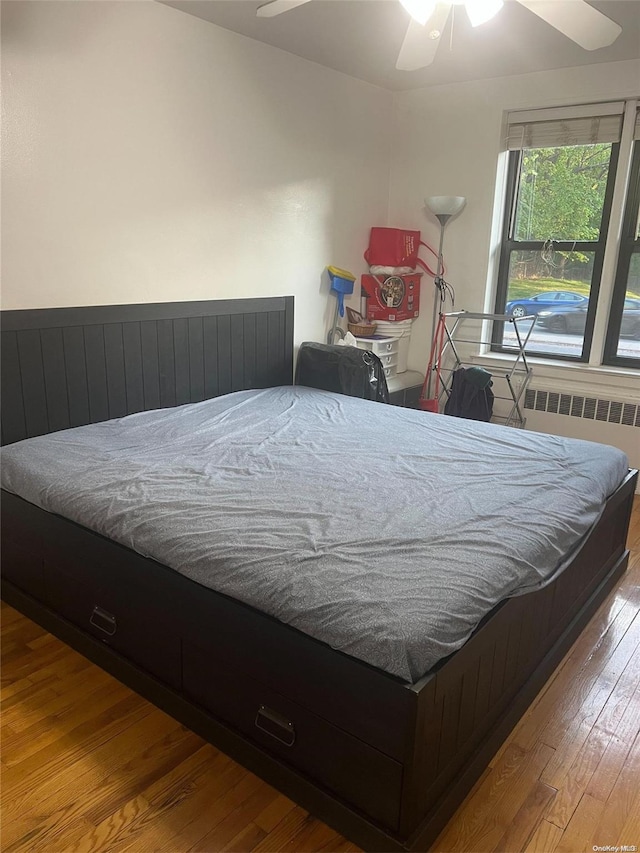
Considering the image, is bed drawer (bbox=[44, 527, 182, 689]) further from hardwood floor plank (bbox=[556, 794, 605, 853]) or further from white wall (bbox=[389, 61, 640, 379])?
white wall (bbox=[389, 61, 640, 379])

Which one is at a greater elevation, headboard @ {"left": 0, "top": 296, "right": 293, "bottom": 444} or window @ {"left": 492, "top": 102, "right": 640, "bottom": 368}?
window @ {"left": 492, "top": 102, "right": 640, "bottom": 368}

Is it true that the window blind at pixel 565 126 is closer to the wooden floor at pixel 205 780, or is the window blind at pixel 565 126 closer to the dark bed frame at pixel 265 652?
the dark bed frame at pixel 265 652

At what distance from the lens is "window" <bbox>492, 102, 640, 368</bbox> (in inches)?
147

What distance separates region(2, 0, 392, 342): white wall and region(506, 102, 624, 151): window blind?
91 cm

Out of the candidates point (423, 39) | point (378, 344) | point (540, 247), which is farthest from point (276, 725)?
point (540, 247)

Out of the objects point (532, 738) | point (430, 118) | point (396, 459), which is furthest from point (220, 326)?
point (532, 738)

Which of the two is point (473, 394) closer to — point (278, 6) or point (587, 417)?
point (587, 417)

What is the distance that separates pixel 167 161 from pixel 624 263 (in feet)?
8.63

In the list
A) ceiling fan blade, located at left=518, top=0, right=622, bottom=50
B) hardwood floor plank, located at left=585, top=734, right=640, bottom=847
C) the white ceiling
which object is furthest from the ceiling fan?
hardwood floor plank, located at left=585, top=734, right=640, bottom=847

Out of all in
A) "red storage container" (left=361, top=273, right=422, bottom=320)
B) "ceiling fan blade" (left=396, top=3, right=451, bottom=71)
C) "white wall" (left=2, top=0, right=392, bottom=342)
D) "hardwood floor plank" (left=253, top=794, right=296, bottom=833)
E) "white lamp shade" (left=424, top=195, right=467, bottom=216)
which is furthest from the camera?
"red storage container" (left=361, top=273, right=422, bottom=320)

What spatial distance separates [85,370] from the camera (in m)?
2.86

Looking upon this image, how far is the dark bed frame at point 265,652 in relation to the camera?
147 centimetres

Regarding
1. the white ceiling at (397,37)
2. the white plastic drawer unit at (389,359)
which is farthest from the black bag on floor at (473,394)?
the white ceiling at (397,37)

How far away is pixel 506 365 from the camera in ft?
13.9
